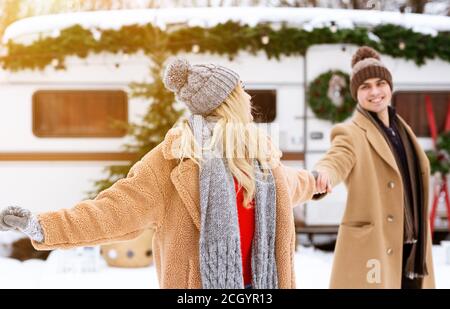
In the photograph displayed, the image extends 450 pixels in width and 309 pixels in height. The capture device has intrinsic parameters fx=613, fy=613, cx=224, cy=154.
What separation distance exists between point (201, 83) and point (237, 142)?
0.21 m

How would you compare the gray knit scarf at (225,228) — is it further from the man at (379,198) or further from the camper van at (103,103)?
the camper van at (103,103)

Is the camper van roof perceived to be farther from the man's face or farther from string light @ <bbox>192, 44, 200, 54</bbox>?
the man's face

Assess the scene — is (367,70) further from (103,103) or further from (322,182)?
(103,103)

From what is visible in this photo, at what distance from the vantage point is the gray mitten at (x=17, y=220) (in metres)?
1.73

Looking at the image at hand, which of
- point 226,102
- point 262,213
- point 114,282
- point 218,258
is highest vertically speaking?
point 226,102

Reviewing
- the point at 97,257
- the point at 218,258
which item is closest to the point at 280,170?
the point at 218,258

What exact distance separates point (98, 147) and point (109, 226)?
405cm

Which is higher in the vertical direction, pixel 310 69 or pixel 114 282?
pixel 310 69

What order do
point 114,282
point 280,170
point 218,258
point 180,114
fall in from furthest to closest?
point 180,114, point 114,282, point 280,170, point 218,258

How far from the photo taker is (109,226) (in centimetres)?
184

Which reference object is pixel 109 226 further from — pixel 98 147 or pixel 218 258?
pixel 98 147

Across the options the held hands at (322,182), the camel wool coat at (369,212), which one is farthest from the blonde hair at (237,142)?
the camel wool coat at (369,212)

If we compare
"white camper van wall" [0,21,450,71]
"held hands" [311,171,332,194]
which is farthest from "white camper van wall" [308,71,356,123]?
"held hands" [311,171,332,194]

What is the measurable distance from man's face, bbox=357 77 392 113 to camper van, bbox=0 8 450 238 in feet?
8.36
